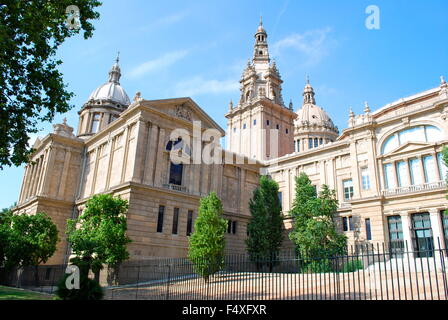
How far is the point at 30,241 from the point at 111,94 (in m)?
33.4

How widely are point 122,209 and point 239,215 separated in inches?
636

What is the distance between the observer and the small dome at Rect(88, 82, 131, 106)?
188 ft

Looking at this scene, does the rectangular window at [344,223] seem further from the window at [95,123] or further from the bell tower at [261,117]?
the window at [95,123]

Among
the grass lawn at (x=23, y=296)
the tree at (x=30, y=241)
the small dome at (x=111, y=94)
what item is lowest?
the grass lawn at (x=23, y=296)

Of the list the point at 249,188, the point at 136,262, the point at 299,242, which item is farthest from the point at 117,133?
the point at 299,242

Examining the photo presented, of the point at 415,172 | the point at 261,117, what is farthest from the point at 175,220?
the point at 261,117

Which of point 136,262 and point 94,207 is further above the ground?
point 94,207

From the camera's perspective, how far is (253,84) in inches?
2672

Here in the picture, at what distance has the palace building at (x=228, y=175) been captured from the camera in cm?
3120

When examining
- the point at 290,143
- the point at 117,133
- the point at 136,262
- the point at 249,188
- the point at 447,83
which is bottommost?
the point at 136,262

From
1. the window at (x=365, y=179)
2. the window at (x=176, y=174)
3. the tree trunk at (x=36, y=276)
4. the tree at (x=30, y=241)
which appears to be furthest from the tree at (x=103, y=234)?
the window at (x=365, y=179)

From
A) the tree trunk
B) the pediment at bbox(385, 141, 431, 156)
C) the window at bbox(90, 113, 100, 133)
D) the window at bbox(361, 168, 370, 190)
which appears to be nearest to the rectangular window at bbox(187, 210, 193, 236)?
the tree trunk

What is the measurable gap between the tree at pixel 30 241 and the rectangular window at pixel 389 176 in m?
31.8
